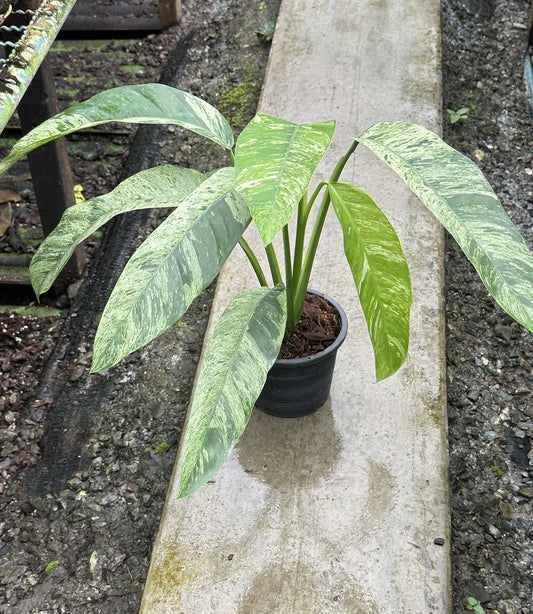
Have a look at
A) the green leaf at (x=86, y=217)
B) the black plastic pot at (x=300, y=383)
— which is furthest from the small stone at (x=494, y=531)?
the green leaf at (x=86, y=217)

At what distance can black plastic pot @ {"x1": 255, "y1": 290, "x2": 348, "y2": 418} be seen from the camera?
1.70 m

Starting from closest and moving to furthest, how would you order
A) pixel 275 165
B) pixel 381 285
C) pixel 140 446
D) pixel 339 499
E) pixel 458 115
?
pixel 275 165 → pixel 381 285 → pixel 339 499 → pixel 140 446 → pixel 458 115

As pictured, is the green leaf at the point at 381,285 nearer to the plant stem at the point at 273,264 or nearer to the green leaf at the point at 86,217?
the plant stem at the point at 273,264

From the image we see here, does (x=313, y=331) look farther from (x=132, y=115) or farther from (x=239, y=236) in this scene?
(x=132, y=115)

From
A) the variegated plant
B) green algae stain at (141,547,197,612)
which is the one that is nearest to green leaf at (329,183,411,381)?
the variegated plant

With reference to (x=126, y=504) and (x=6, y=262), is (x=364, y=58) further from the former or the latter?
(x=126, y=504)

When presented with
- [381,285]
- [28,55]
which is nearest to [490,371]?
[381,285]

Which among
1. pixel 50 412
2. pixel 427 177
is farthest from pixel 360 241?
pixel 50 412

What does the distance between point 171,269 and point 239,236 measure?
0.59ft

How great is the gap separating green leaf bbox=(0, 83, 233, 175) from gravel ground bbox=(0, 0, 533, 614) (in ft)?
2.97

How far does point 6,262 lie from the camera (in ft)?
8.36

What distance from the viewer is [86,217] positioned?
1503 mm

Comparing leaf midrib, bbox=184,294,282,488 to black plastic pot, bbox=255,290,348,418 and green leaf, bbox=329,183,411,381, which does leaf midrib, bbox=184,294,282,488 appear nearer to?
black plastic pot, bbox=255,290,348,418

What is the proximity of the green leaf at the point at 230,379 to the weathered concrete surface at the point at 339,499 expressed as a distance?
0.34 metres
